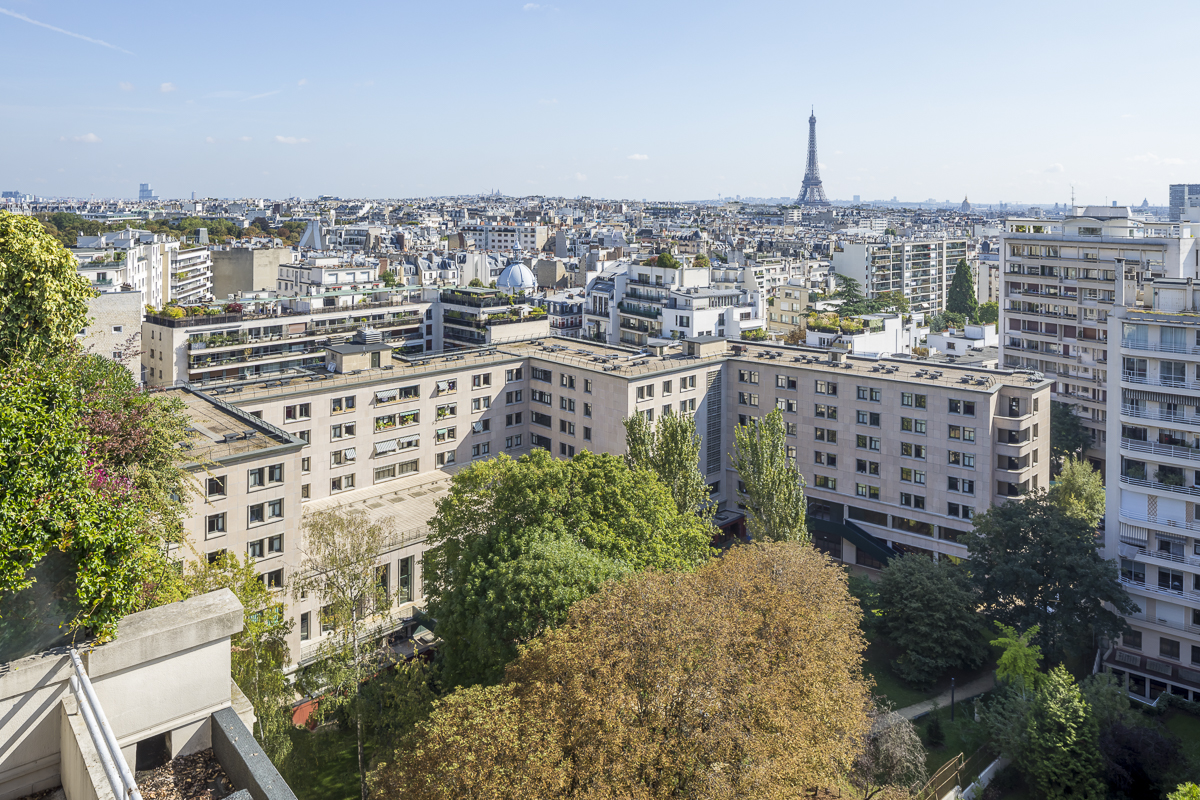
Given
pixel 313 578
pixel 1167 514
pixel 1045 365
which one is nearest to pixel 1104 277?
pixel 1045 365

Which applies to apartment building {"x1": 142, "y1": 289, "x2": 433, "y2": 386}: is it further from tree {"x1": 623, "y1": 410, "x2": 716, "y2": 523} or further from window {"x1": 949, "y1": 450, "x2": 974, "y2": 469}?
window {"x1": 949, "y1": 450, "x2": 974, "y2": 469}

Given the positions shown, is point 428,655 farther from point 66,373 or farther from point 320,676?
point 66,373

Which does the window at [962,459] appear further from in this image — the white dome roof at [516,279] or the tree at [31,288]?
the white dome roof at [516,279]

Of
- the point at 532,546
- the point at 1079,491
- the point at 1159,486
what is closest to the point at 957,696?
the point at 1159,486

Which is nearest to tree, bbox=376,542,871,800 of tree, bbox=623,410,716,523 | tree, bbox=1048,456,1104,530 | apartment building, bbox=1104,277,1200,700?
tree, bbox=623,410,716,523

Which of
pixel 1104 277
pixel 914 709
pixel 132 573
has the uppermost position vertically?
pixel 1104 277

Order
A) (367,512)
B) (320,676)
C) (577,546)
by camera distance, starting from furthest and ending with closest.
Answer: (367,512) → (320,676) → (577,546)
